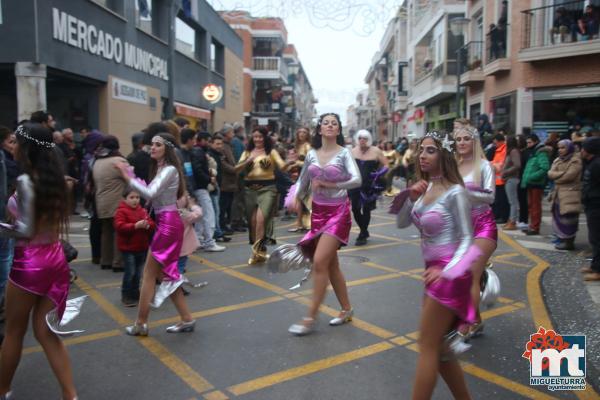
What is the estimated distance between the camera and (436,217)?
10.2ft

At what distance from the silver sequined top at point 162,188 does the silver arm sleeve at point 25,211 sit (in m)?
1.24

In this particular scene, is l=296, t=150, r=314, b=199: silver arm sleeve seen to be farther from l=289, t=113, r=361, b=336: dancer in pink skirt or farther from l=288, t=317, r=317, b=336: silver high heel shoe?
l=288, t=317, r=317, b=336: silver high heel shoe

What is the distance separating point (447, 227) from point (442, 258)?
179mm

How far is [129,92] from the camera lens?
15750 millimetres

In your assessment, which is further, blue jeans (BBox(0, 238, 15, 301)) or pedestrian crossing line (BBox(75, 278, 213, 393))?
blue jeans (BBox(0, 238, 15, 301))

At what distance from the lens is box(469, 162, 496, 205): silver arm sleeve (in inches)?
169

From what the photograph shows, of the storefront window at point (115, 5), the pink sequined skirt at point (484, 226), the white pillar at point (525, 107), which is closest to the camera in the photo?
the pink sequined skirt at point (484, 226)

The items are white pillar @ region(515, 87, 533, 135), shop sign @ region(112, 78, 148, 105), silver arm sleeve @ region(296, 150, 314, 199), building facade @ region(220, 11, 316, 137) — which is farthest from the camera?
building facade @ region(220, 11, 316, 137)

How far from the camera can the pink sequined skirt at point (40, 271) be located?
319 cm

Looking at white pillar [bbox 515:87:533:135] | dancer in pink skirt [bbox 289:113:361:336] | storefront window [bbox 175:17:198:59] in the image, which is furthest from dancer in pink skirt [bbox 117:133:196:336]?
storefront window [bbox 175:17:198:59]

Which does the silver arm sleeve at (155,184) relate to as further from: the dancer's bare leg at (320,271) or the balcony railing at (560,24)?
the balcony railing at (560,24)

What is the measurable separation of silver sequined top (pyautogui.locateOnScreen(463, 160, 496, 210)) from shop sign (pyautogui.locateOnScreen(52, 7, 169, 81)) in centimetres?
1037

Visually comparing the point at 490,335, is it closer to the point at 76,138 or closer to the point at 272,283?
the point at 272,283

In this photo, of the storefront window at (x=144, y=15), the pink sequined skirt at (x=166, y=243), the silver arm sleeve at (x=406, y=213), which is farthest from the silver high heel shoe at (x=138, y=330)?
the storefront window at (x=144, y=15)
